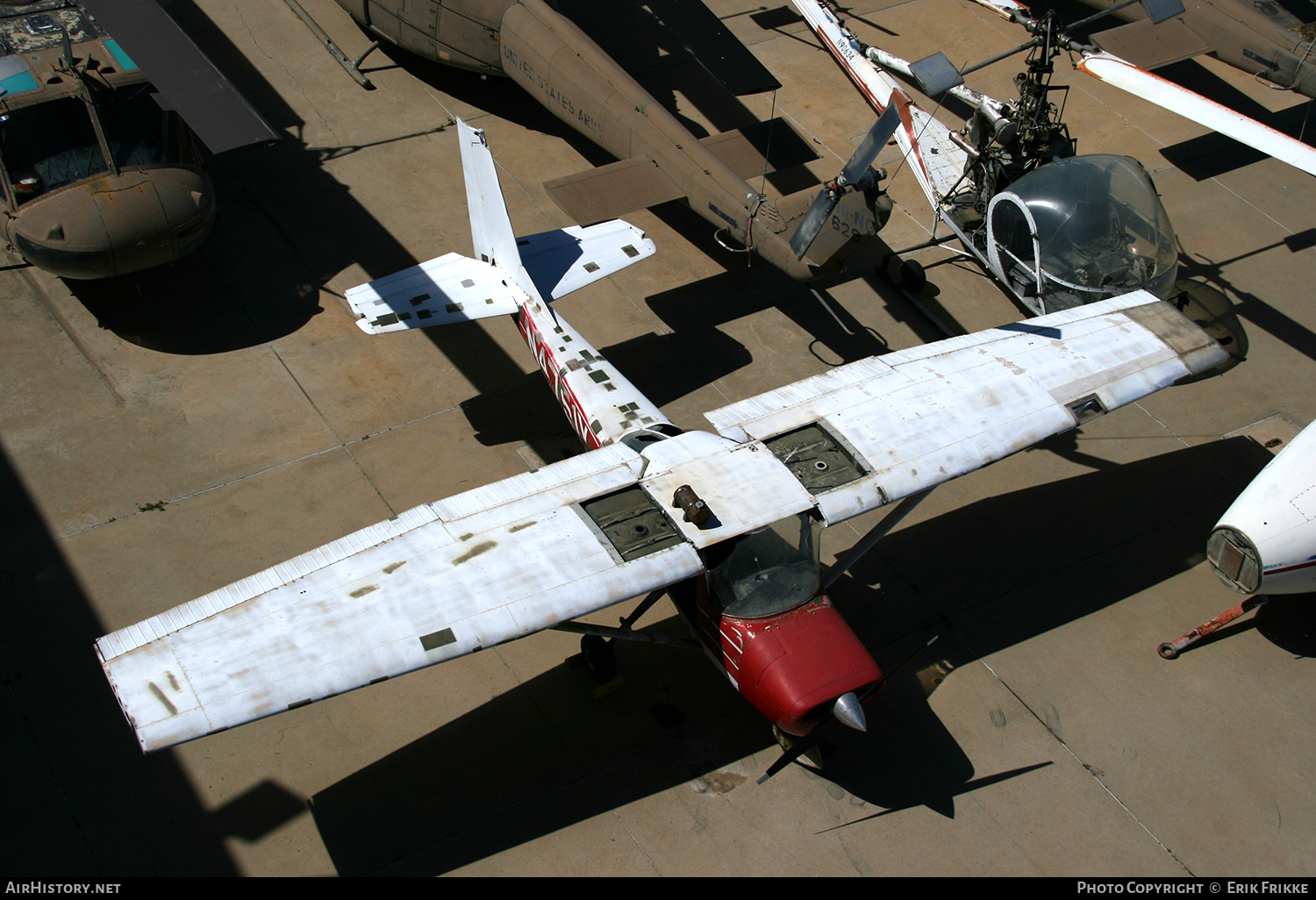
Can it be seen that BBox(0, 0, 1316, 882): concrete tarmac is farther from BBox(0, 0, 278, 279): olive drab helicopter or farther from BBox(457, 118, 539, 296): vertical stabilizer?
BBox(457, 118, 539, 296): vertical stabilizer

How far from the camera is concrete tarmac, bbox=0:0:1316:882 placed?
352 inches

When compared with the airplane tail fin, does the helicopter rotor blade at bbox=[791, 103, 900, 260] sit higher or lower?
higher

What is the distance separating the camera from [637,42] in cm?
1881

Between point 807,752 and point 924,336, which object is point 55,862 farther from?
point 924,336

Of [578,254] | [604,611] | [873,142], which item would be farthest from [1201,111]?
[604,611]

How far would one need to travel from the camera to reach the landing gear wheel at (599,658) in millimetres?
9781

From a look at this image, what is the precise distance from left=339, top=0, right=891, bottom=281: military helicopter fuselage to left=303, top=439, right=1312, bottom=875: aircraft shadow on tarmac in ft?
12.2

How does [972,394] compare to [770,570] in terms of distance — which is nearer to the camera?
[770,570]

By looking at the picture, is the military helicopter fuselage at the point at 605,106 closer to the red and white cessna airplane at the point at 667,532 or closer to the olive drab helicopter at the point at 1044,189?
the olive drab helicopter at the point at 1044,189

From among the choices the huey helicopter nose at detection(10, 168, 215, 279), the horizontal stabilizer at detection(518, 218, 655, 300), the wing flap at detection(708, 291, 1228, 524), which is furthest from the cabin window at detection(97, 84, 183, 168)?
the wing flap at detection(708, 291, 1228, 524)

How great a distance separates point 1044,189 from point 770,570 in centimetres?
702

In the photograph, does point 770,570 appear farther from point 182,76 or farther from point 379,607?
point 182,76

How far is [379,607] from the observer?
7.63 m

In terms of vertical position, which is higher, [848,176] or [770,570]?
[848,176]
